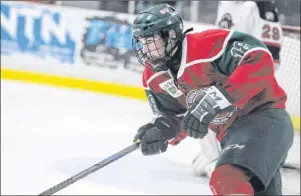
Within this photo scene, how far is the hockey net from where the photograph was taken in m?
3.49

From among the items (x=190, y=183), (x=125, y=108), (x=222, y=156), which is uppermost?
(x=222, y=156)

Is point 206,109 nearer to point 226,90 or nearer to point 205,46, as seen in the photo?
point 226,90

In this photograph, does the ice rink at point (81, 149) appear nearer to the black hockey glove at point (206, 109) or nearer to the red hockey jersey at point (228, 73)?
the red hockey jersey at point (228, 73)

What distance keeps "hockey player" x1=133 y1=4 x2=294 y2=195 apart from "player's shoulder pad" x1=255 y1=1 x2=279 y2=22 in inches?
57.1

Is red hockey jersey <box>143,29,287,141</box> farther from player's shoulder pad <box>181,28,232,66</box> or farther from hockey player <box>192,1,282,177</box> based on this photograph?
hockey player <box>192,1,282,177</box>

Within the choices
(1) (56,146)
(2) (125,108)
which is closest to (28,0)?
(2) (125,108)

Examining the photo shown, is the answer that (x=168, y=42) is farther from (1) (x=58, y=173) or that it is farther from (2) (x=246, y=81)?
(1) (x=58, y=173)

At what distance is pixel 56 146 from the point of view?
3611 millimetres

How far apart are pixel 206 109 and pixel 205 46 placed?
0.24 m

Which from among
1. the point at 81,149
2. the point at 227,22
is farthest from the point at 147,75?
the point at 81,149

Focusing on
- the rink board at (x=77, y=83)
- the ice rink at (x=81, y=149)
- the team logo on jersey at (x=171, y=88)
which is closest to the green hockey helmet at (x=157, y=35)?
the team logo on jersey at (x=171, y=88)

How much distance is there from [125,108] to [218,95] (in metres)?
3.18

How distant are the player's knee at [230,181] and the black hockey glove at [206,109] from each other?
0.41 feet

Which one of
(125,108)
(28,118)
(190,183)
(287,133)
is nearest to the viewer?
(287,133)
